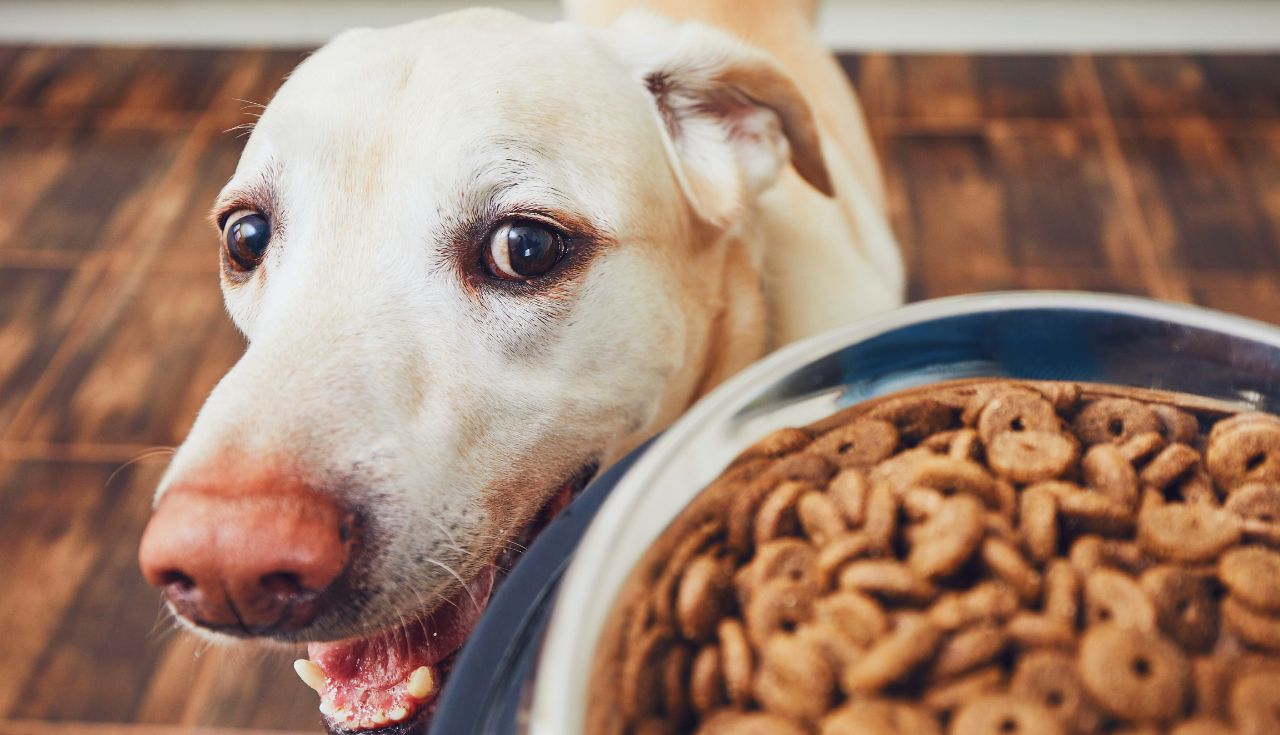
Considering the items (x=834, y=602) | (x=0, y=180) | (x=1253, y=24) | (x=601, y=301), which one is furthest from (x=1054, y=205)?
(x=0, y=180)

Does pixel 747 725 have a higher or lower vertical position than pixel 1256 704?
lower

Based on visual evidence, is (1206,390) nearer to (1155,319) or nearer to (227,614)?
(1155,319)

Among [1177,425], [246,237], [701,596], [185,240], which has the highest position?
[1177,425]

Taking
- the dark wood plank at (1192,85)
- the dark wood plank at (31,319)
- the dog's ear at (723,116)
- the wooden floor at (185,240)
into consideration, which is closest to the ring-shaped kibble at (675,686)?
the dog's ear at (723,116)

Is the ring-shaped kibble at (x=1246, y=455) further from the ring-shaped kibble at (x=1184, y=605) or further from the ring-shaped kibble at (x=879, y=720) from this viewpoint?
the ring-shaped kibble at (x=879, y=720)

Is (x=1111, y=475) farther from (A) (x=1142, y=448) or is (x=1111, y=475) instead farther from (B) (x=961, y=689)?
(B) (x=961, y=689)

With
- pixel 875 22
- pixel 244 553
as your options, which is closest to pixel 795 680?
pixel 244 553
